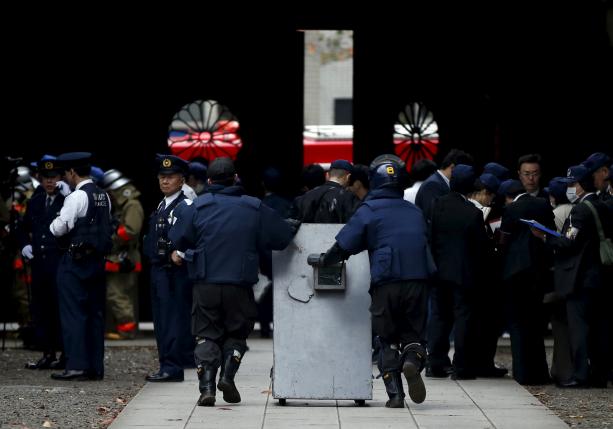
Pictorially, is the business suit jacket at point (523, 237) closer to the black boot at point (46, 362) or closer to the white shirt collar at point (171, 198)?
the white shirt collar at point (171, 198)

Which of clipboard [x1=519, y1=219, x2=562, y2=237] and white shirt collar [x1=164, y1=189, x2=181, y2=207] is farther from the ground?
white shirt collar [x1=164, y1=189, x2=181, y2=207]

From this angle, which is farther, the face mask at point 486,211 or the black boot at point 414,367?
the face mask at point 486,211

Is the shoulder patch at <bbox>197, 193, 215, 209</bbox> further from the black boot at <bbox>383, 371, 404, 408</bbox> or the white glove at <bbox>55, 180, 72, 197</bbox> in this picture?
the white glove at <bbox>55, 180, 72, 197</bbox>

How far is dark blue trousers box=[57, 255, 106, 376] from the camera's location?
564 inches

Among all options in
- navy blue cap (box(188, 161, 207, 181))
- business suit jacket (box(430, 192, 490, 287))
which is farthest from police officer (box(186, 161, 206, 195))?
business suit jacket (box(430, 192, 490, 287))

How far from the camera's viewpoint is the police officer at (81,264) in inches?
560

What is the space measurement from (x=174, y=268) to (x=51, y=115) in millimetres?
6490

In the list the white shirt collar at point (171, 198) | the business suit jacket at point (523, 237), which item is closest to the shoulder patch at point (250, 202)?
the white shirt collar at point (171, 198)

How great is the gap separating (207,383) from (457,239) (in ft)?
10.8

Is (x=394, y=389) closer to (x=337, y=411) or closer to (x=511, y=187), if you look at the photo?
(x=337, y=411)

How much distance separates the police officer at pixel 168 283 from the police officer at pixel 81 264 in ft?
1.54

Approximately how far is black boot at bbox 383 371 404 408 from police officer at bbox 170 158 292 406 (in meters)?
1.06

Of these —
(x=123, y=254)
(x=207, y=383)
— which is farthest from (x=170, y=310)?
(x=123, y=254)

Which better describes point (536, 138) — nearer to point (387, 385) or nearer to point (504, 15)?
point (504, 15)
